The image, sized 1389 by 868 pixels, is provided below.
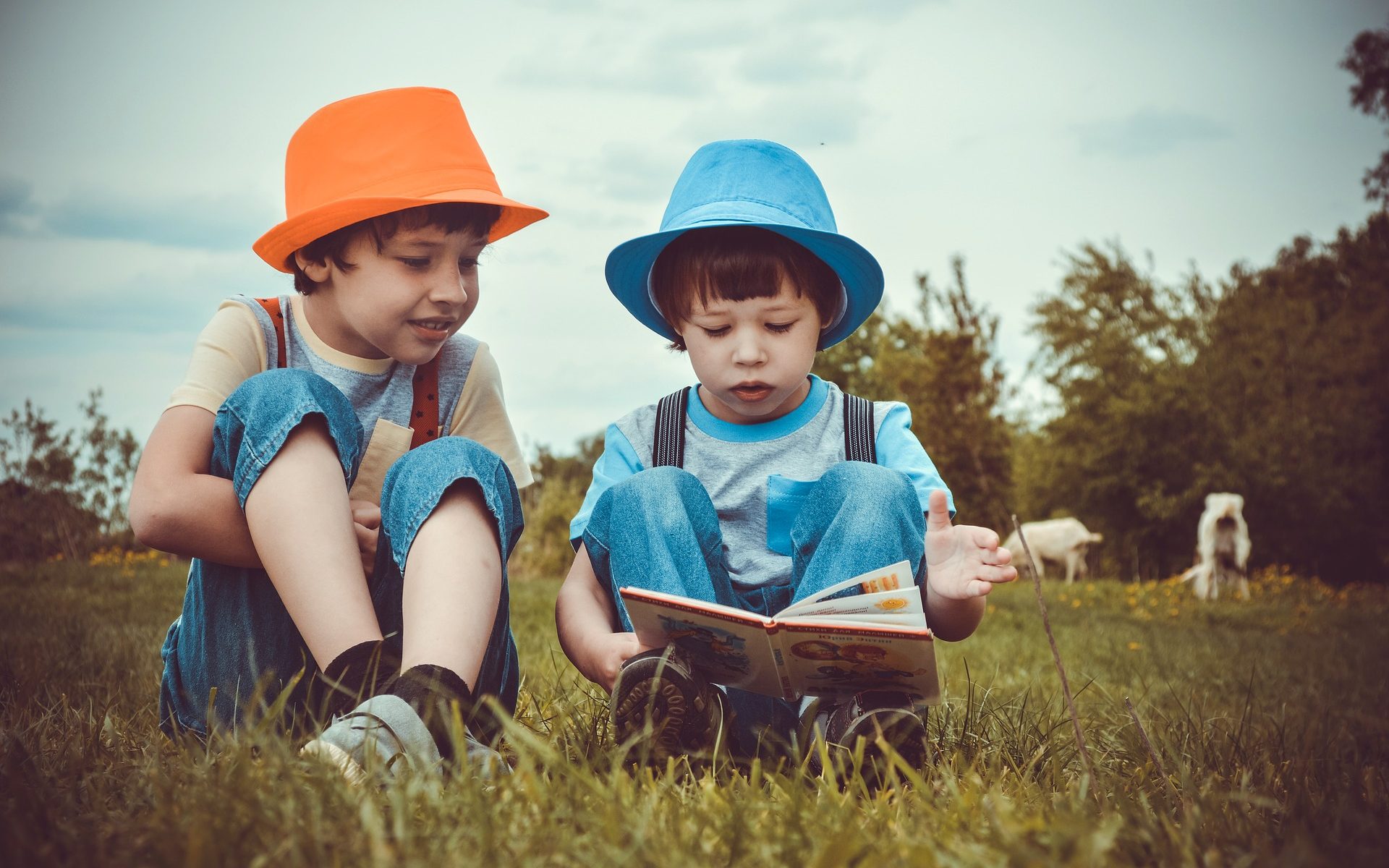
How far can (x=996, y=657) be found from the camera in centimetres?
477

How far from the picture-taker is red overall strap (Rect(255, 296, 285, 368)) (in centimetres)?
211

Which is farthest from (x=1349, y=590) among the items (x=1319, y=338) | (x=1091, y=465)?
(x=1319, y=338)

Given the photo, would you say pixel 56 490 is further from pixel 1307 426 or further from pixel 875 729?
pixel 1307 426

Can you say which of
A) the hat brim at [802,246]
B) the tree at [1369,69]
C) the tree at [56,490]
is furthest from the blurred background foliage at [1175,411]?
the hat brim at [802,246]

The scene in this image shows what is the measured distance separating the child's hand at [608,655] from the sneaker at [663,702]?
13cm

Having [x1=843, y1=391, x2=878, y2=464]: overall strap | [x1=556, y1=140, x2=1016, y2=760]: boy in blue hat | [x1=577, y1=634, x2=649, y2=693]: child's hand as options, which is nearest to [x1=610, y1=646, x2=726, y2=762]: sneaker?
[x1=556, y1=140, x2=1016, y2=760]: boy in blue hat

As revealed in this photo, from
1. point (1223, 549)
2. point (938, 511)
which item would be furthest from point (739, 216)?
point (1223, 549)

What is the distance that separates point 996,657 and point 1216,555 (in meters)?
10.5

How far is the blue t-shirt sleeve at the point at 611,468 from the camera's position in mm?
2162

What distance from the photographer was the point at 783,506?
7.01 ft

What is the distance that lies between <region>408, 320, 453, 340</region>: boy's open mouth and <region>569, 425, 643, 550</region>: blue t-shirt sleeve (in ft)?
1.39

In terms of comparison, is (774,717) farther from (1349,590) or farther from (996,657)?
(1349,590)

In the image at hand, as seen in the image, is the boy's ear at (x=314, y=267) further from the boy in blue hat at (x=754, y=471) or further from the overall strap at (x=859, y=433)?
the overall strap at (x=859, y=433)

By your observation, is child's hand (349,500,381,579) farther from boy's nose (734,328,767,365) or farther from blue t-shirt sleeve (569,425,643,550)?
boy's nose (734,328,767,365)
